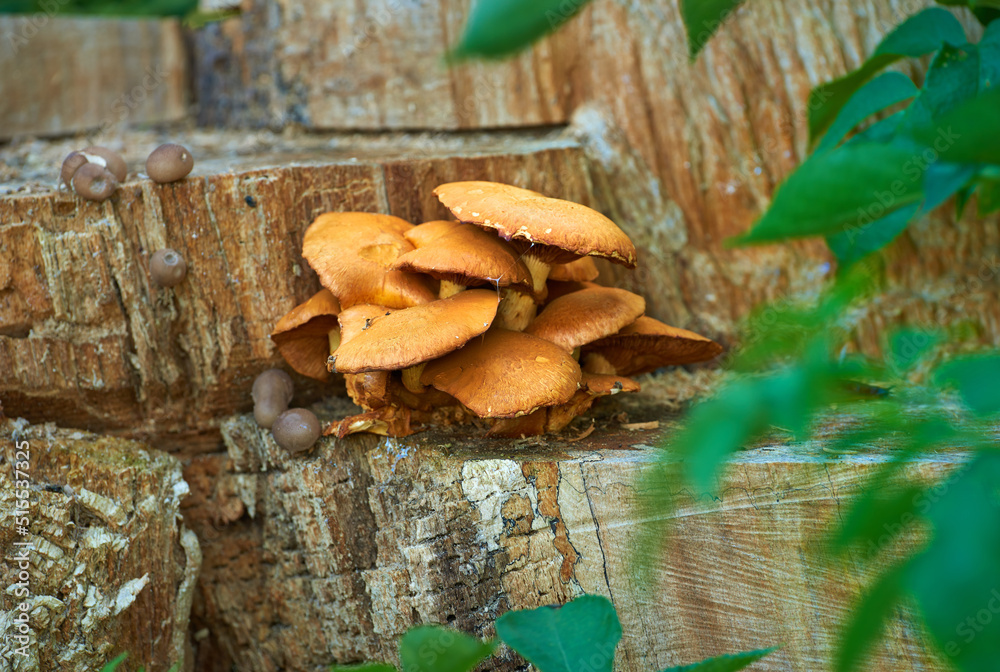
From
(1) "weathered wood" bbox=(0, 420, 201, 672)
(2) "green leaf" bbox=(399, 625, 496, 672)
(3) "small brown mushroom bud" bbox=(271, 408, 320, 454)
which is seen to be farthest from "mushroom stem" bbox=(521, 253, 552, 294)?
(1) "weathered wood" bbox=(0, 420, 201, 672)

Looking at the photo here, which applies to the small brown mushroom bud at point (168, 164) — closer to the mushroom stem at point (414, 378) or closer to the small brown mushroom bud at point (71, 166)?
the small brown mushroom bud at point (71, 166)

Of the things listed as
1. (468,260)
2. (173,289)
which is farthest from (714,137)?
(173,289)

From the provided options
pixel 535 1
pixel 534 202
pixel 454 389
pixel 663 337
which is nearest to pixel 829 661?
pixel 663 337

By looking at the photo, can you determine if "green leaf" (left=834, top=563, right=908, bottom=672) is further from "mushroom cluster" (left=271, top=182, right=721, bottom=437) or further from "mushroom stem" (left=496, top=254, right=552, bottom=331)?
"mushroom stem" (left=496, top=254, right=552, bottom=331)

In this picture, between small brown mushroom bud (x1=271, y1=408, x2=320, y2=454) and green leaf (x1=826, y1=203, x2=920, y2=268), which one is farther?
small brown mushroom bud (x1=271, y1=408, x2=320, y2=454)

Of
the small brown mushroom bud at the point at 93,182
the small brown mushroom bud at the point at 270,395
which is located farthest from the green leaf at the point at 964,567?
the small brown mushroom bud at the point at 93,182
